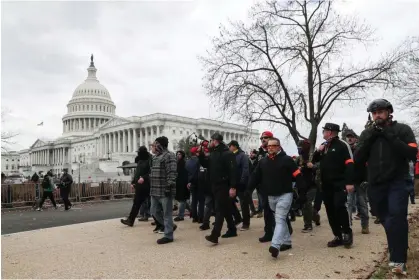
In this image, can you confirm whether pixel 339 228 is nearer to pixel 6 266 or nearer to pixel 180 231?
pixel 180 231

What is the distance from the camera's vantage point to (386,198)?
4.86 metres

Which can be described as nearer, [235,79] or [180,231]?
[180,231]

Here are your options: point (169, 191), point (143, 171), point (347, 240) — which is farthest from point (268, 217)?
point (143, 171)

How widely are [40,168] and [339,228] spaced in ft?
432

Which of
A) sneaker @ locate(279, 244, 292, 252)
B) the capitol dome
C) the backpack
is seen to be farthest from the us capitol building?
sneaker @ locate(279, 244, 292, 252)

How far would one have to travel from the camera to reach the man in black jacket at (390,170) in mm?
4629

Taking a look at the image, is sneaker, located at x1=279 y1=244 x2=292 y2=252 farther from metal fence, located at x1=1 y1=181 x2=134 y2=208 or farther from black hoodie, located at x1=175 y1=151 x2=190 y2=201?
metal fence, located at x1=1 y1=181 x2=134 y2=208

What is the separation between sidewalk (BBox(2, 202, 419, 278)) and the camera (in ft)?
16.6

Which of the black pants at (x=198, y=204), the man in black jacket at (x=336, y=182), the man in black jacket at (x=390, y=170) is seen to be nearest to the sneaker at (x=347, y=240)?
the man in black jacket at (x=336, y=182)

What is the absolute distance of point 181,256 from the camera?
6043mm

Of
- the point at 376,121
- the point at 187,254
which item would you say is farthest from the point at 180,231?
the point at 376,121

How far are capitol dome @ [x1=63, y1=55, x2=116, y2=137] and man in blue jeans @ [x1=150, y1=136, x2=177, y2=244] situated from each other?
132 meters

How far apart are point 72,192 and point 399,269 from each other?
746 inches

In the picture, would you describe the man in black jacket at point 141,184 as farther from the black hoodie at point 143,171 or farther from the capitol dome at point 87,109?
the capitol dome at point 87,109
